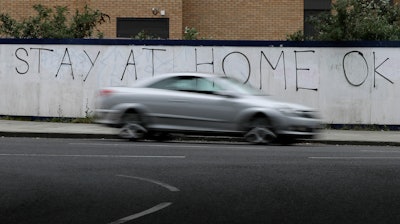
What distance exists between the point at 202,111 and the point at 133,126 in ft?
5.23

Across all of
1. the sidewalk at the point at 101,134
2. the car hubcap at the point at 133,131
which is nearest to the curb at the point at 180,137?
the sidewalk at the point at 101,134

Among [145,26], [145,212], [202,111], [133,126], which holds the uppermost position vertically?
[145,26]

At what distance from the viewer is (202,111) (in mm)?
16234

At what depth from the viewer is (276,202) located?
8.57 m

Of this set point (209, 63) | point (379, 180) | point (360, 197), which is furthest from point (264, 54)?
point (360, 197)

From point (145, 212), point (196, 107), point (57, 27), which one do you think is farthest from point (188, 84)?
point (57, 27)

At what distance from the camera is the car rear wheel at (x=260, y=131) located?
52.1 ft

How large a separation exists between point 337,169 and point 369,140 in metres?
6.83

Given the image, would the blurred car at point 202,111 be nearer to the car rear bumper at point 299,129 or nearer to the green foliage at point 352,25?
the car rear bumper at point 299,129

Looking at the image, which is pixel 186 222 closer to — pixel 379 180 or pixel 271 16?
pixel 379 180

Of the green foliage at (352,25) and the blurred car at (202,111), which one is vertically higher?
the green foliage at (352,25)

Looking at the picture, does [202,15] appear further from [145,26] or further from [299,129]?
[299,129]

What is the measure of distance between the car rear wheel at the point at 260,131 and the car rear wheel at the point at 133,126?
232 centimetres

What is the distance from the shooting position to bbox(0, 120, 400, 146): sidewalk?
18.2m
